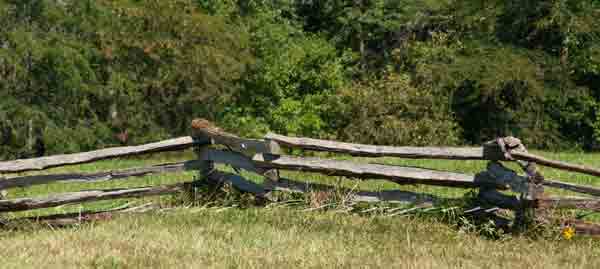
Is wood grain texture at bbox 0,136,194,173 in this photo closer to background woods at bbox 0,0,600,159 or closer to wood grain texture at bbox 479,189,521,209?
wood grain texture at bbox 479,189,521,209

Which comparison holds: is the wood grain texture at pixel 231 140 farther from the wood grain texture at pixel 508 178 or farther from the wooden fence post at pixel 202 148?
the wood grain texture at pixel 508 178

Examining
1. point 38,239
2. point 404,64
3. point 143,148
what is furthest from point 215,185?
point 404,64

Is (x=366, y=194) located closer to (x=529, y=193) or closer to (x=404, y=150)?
(x=404, y=150)

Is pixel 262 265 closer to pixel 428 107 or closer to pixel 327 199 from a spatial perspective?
pixel 327 199

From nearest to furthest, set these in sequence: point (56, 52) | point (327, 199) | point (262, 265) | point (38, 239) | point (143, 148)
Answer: point (262, 265) < point (38, 239) < point (327, 199) < point (143, 148) < point (56, 52)

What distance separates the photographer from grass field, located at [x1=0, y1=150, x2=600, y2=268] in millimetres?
5996

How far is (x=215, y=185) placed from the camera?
30.7 ft

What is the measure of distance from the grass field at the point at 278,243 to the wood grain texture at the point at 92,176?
0.52m

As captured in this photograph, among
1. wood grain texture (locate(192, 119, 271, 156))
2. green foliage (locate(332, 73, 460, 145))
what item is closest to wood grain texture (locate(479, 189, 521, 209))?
wood grain texture (locate(192, 119, 271, 156))

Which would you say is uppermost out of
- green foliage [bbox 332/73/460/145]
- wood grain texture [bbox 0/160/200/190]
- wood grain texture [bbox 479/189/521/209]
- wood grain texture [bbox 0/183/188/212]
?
wood grain texture [bbox 479/189/521/209]

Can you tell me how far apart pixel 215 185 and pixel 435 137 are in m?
17.1

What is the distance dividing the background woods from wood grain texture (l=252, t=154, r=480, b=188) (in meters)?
16.8

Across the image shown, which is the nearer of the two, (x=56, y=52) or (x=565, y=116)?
(x=56, y=52)

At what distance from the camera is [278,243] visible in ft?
21.8
